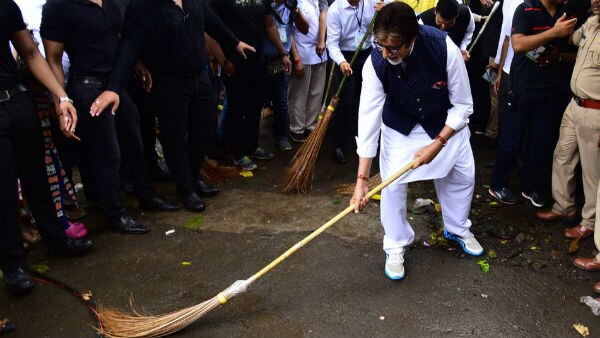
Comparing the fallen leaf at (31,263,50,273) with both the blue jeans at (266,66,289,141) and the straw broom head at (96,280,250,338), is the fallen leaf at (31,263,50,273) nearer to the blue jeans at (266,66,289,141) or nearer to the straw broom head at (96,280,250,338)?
the straw broom head at (96,280,250,338)

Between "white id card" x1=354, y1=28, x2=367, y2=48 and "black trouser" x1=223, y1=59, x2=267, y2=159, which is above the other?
"white id card" x1=354, y1=28, x2=367, y2=48

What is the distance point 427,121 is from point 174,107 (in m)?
2.15

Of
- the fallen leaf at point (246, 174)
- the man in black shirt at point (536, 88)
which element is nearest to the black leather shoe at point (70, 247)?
the fallen leaf at point (246, 174)

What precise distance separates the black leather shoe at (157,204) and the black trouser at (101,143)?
383mm

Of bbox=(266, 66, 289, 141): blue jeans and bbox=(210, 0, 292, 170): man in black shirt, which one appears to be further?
bbox=(266, 66, 289, 141): blue jeans

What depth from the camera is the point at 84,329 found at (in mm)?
3256

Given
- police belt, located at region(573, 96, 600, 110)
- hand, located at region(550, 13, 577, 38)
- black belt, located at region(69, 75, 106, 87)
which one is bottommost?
police belt, located at region(573, 96, 600, 110)

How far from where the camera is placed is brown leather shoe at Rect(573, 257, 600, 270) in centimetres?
376

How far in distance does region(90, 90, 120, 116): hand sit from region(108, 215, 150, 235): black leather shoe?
945 mm

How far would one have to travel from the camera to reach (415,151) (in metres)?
3.44

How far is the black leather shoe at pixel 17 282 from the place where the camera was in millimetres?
3506

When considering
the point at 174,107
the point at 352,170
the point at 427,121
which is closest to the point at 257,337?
the point at 427,121

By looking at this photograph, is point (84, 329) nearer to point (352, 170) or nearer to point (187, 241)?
point (187, 241)

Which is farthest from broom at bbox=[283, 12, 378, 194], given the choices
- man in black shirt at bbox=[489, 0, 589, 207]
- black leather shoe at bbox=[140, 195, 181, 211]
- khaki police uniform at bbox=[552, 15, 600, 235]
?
khaki police uniform at bbox=[552, 15, 600, 235]
